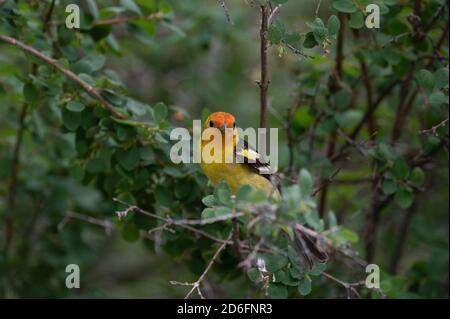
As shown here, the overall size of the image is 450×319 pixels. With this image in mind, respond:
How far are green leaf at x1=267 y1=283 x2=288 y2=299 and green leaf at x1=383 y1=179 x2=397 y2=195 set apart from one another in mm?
1091

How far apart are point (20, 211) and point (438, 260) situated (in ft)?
10.7

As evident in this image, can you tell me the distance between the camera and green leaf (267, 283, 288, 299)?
3359mm

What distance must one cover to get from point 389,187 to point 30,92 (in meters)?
2.15

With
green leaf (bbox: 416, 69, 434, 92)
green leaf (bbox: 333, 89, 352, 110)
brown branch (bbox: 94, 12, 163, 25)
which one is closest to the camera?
green leaf (bbox: 416, 69, 434, 92)

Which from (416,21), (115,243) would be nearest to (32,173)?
(115,243)

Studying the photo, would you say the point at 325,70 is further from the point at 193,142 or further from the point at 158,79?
the point at 158,79

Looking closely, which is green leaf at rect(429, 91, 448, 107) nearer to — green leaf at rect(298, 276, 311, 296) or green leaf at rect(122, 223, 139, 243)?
green leaf at rect(298, 276, 311, 296)

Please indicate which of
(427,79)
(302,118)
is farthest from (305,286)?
(302,118)

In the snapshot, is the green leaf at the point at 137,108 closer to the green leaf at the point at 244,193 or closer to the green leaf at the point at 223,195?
the green leaf at the point at 223,195

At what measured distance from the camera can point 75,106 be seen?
3879 mm

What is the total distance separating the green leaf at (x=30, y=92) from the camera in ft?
12.8

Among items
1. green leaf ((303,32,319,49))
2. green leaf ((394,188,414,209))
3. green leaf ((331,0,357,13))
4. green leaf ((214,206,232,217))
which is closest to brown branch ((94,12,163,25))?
green leaf ((331,0,357,13))

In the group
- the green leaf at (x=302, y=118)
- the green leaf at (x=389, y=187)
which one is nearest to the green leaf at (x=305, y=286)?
the green leaf at (x=389, y=187)

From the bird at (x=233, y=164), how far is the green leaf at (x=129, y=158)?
0.37 meters
